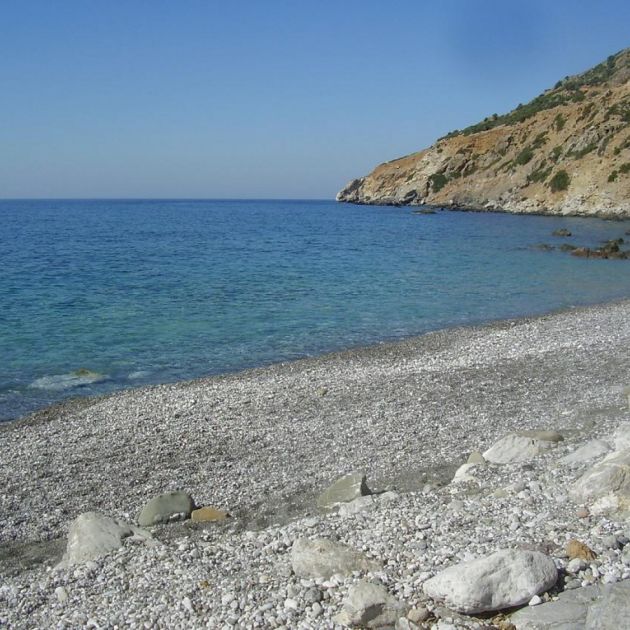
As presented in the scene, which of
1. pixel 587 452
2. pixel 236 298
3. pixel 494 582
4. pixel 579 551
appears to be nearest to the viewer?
pixel 494 582

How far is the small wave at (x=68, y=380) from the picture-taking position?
18309 millimetres

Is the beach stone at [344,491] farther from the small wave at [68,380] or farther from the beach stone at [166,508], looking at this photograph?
the small wave at [68,380]

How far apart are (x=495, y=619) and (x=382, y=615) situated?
103cm

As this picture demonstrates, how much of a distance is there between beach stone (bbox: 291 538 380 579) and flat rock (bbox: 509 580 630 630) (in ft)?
5.73

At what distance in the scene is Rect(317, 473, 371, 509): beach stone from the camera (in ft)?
32.8

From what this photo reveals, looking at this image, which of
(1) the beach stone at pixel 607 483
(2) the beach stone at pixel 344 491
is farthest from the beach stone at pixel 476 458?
(1) the beach stone at pixel 607 483

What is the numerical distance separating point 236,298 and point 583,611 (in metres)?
26.2

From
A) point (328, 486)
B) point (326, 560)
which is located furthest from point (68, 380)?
point (326, 560)

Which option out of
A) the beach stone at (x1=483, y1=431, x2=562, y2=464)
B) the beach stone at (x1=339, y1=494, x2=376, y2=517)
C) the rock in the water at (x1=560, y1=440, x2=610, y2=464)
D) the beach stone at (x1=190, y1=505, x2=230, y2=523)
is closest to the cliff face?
the beach stone at (x1=483, y1=431, x2=562, y2=464)

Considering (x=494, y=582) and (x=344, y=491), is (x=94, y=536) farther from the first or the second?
(x=494, y=582)

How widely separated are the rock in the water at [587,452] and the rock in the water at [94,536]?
20.4ft

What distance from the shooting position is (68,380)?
18.8 meters

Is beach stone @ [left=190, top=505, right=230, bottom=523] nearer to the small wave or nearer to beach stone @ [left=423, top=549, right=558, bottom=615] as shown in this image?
beach stone @ [left=423, top=549, right=558, bottom=615]

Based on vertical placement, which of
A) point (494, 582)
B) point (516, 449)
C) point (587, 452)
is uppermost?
point (494, 582)
